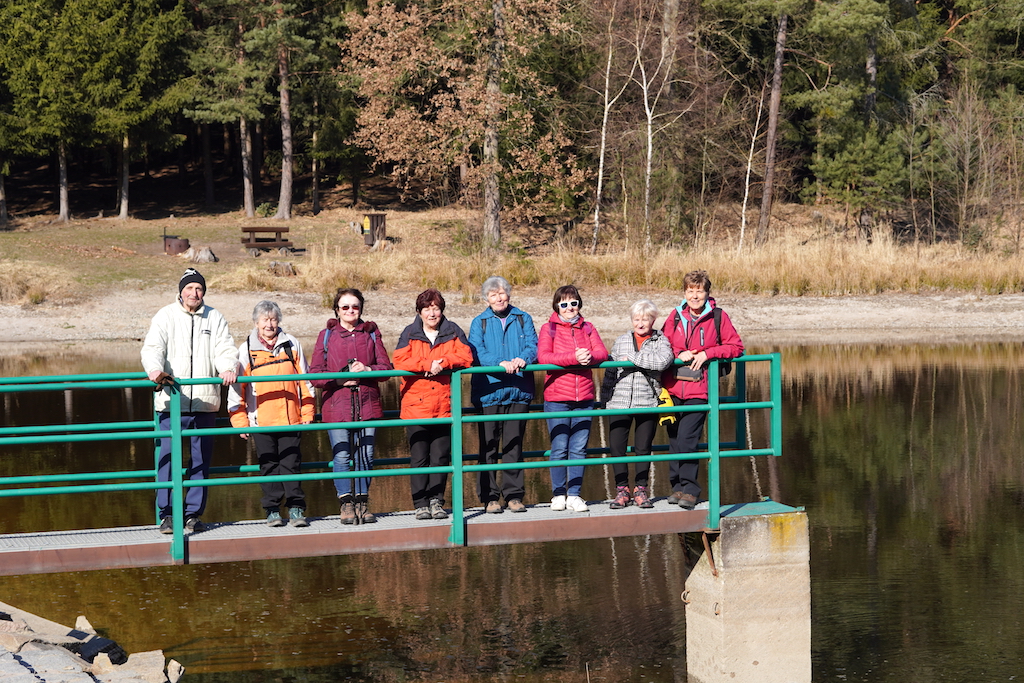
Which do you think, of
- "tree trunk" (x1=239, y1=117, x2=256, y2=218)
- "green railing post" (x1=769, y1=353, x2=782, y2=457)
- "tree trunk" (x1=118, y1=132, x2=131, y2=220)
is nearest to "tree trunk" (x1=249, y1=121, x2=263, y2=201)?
"tree trunk" (x1=239, y1=117, x2=256, y2=218)

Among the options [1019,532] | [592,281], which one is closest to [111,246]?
[592,281]

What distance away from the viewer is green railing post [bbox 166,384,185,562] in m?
7.23

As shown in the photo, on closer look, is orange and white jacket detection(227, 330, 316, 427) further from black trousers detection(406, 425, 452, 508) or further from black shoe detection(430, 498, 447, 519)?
black shoe detection(430, 498, 447, 519)

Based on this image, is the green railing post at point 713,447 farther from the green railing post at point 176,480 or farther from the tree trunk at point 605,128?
the tree trunk at point 605,128

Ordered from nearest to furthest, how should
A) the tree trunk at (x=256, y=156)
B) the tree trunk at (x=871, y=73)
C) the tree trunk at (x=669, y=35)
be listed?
the tree trunk at (x=669, y=35) < the tree trunk at (x=871, y=73) < the tree trunk at (x=256, y=156)

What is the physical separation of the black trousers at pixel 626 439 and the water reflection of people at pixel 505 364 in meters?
0.63

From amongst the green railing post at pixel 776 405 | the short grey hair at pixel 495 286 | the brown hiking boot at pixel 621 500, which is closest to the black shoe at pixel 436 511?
the brown hiking boot at pixel 621 500

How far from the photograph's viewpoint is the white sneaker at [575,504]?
797 centimetres

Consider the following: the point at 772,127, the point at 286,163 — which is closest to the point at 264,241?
the point at 286,163

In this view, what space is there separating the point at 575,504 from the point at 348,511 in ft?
4.87

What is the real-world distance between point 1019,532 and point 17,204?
50794 mm

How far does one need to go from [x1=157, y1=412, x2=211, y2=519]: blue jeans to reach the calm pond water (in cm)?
133

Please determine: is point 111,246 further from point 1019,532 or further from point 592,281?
point 1019,532

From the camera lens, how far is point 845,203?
43375mm
